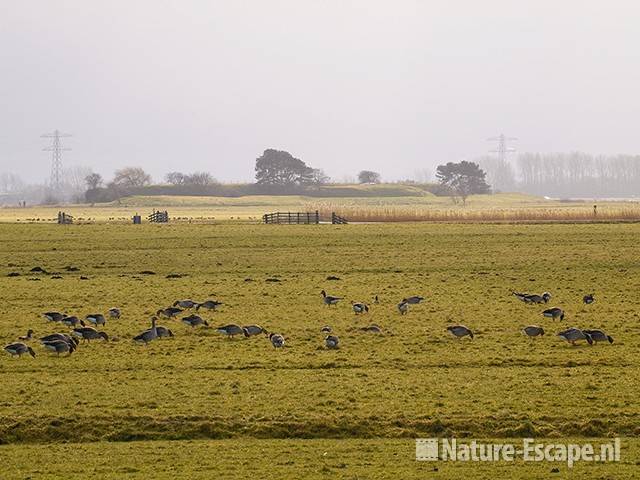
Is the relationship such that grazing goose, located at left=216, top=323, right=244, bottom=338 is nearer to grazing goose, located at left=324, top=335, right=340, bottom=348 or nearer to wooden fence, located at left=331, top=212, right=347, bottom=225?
grazing goose, located at left=324, top=335, right=340, bottom=348

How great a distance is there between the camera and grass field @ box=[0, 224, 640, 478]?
Result: 17.0 meters

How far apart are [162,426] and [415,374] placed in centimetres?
627

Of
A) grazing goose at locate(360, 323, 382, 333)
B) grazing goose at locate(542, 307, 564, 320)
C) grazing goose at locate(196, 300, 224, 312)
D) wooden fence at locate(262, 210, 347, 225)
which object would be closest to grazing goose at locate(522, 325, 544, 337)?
grazing goose at locate(542, 307, 564, 320)

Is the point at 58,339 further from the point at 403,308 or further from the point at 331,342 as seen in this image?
the point at 403,308

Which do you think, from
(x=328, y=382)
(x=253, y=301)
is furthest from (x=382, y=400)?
(x=253, y=301)

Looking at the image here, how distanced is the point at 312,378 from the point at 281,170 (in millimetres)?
175810

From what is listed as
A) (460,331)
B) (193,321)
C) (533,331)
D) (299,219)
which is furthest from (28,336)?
(299,219)

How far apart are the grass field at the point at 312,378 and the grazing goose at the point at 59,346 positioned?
23 cm

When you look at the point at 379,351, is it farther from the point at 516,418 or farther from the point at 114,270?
the point at 114,270

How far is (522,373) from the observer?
22203mm

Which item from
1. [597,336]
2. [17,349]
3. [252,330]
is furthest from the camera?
[252,330]

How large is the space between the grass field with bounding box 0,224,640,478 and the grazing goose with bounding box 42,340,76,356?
23cm

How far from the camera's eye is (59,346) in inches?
971

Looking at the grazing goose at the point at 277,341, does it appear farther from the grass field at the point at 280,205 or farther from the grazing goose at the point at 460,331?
the grass field at the point at 280,205
